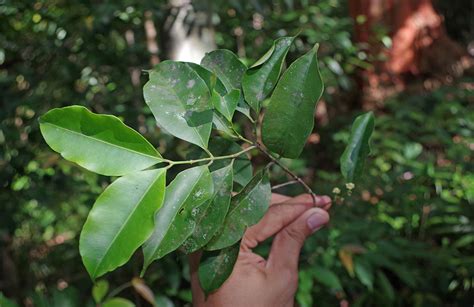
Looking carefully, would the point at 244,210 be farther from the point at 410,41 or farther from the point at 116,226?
the point at 410,41

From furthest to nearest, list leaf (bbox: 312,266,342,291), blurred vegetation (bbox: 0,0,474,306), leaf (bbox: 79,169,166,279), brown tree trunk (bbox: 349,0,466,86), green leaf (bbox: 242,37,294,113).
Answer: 1. brown tree trunk (bbox: 349,0,466,86)
2. blurred vegetation (bbox: 0,0,474,306)
3. leaf (bbox: 312,266,342,291)
4. green leaf (bbox: 242,37,294,113)
5. leaf (bbox: 79,169,166,279)

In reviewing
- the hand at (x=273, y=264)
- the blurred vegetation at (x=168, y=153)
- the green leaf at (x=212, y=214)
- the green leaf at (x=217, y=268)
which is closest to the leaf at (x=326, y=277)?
the blurred vegetation at (x=168, y=153)

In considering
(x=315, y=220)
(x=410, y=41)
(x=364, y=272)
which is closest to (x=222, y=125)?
(x=315, y=220)

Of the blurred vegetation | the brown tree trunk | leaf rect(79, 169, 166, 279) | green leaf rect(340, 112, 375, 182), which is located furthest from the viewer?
the brown tree trunk

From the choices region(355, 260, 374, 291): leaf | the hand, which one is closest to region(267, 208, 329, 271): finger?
the hand

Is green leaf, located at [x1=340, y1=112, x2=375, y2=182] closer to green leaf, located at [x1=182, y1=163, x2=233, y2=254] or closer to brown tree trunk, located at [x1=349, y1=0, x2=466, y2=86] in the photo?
green leaf, located at [x1=182, y1=163, x2=233, y2=254]

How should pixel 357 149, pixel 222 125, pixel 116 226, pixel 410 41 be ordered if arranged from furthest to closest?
pixel 410 41 → pixel 357 149 → pixel 222 125 → pixel 116 226
